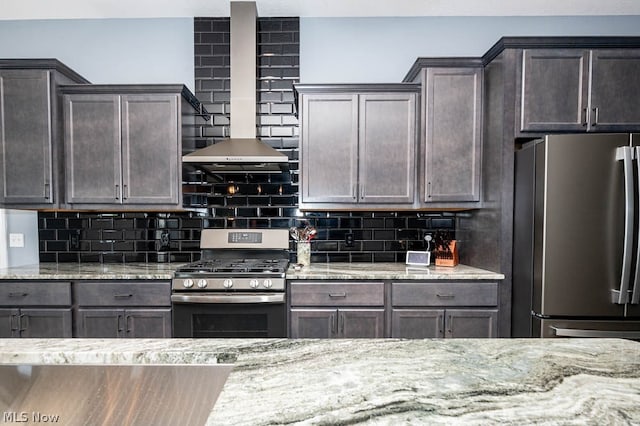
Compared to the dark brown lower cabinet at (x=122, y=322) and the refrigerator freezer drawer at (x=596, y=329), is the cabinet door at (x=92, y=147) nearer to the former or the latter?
the dark brown lower cabinet at (x=122, y=322)

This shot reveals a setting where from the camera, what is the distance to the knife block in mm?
2674

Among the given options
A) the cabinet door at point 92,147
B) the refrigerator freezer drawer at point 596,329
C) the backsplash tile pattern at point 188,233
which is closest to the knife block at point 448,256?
the backsplash tile pattern at point 188,233

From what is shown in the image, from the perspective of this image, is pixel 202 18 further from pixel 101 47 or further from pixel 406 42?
pixel 406 42

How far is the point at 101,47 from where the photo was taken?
2.95 metres

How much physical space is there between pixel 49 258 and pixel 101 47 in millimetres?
1916

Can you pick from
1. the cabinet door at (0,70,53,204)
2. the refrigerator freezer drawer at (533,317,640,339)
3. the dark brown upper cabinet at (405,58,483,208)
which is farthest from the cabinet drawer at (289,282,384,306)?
the cabinet door at (0,70,53,204)

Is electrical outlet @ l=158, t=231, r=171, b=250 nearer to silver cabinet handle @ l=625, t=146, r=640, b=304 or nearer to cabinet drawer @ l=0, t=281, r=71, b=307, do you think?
cabinet drawer @ l=0, t=281, r=71, b=307

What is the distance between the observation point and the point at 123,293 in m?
2.31

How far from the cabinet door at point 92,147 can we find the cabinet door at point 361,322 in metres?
1.91

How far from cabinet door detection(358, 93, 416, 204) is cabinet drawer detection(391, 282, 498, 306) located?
0.65m

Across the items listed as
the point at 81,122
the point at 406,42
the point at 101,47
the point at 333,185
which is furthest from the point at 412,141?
the point at 101,47

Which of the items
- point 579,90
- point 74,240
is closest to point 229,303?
point 74,240

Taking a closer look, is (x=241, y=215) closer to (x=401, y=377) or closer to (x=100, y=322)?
(x=100, y=322)

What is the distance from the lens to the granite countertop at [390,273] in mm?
2271
